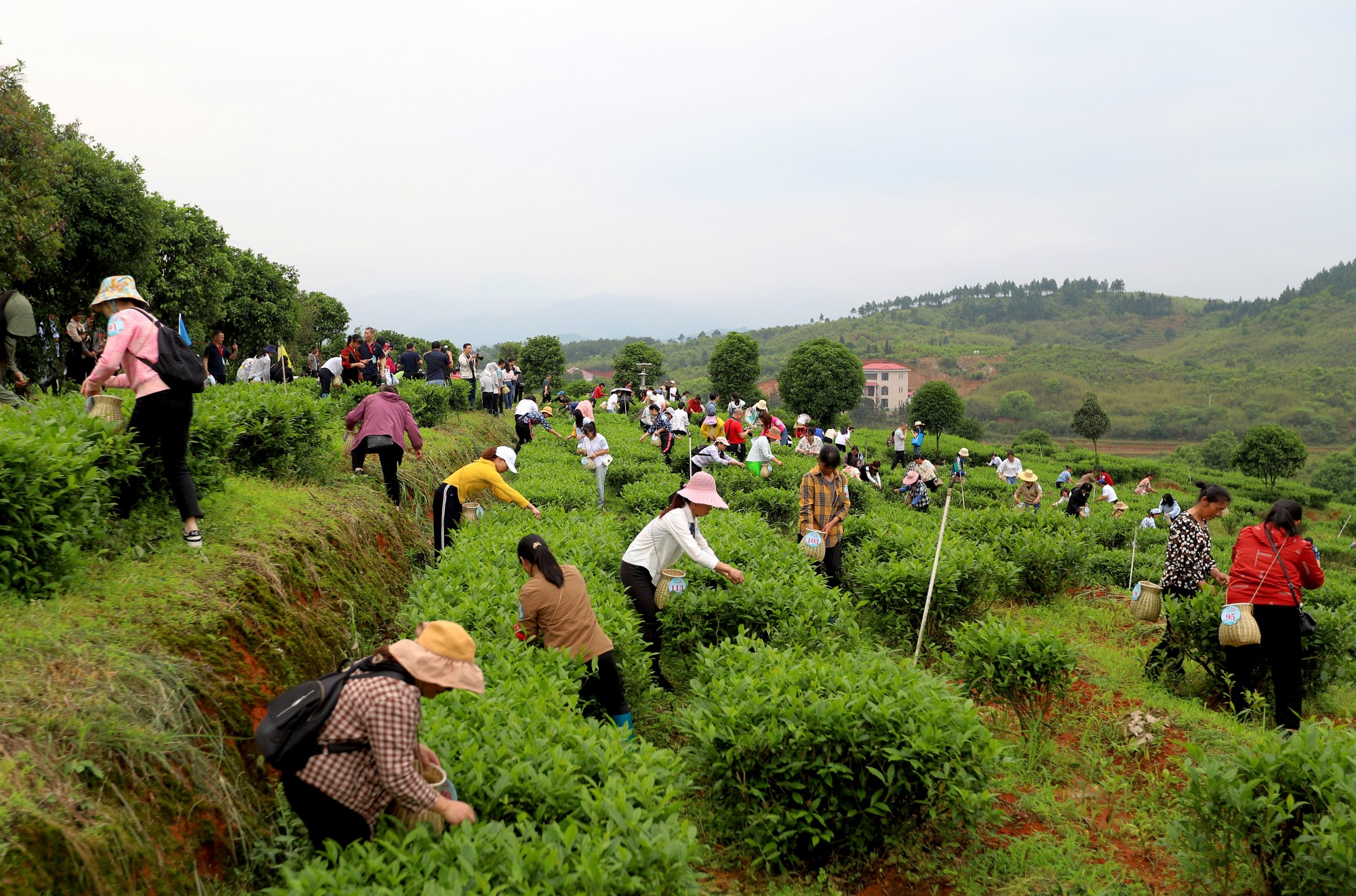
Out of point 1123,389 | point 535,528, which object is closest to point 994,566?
point 535,528

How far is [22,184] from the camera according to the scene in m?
13.6

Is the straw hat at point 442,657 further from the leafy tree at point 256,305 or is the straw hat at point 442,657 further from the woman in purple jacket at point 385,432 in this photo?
the leafy tree at point 256,305

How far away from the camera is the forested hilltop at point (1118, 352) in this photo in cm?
8312

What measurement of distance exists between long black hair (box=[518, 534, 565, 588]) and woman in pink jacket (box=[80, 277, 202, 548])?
2103 millimetres

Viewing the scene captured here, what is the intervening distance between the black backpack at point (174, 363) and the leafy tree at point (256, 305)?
2539cm

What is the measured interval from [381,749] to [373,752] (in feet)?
0.19

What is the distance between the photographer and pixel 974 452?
41094 mm

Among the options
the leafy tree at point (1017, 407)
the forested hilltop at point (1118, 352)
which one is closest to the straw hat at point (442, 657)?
the forested hilltop at point (1118, 352)

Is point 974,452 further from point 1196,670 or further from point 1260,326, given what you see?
point 1260,326

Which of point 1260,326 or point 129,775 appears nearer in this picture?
point 129,775

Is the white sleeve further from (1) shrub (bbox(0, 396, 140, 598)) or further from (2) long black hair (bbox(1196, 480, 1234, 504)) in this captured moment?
(2) long black hair (bbox(1196, 480, 1234, 504))

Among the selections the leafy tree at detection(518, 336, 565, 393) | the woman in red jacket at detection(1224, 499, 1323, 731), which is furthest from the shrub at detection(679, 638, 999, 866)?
the leafy tree at detection(518, 336, 565, 393)

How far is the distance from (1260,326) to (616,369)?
4987 inches

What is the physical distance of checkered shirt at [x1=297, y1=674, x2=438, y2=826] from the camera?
8.91 feet
